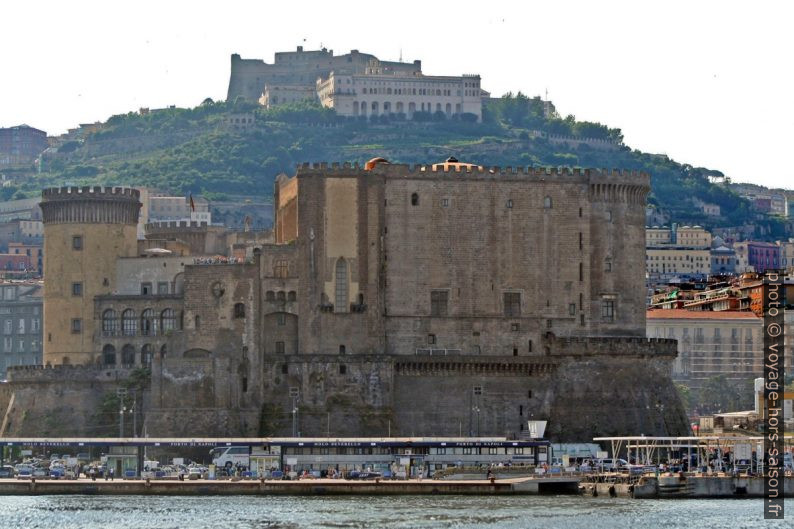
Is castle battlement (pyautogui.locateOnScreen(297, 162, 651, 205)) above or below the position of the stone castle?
above

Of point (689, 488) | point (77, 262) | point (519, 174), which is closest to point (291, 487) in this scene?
point (689, 488)

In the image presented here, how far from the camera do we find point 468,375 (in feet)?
420

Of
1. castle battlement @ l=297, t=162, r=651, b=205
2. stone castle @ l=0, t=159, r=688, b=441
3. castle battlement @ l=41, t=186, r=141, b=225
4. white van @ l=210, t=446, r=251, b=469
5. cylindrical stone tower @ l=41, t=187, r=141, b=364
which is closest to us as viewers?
white van @ l=210, t=446, r=251, b=469

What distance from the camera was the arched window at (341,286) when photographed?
12744 cm

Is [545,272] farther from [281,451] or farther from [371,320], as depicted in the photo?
[281,451]

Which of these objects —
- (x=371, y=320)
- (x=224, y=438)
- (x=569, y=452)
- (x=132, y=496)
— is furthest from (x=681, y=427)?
(x=132, y=496)

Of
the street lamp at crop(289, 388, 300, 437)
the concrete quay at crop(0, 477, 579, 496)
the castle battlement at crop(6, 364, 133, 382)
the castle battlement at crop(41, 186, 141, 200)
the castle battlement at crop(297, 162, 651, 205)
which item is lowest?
the concrete quay at crop(0, 477, 579, 496)

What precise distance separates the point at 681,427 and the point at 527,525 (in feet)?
126

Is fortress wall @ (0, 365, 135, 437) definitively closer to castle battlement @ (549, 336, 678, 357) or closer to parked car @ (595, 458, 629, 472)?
castle battlement @ (549, 336, 678, 357)

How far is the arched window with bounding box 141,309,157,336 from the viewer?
131 m

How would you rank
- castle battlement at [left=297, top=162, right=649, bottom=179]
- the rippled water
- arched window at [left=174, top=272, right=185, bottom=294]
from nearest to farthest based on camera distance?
1. the rippled water
2. castle battlement at [left=297, top=162, right=649, bottom=179]
3. arched window at [left=174, top=272, right=185, bottom=294]

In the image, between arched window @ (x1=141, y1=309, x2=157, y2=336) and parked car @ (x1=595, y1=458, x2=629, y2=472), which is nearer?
parked car @ (x1=595, y1=458, x2=629, y2=472)

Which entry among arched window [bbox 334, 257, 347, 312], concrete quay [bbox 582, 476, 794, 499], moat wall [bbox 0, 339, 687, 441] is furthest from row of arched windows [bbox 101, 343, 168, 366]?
concrete quay [bbox 582, 476, 794, 499]

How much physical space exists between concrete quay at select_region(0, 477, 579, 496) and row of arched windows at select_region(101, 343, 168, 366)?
690 inches
